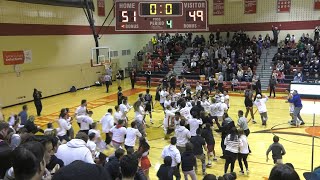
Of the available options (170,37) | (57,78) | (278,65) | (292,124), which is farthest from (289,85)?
(57,78)

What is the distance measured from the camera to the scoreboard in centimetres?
1819

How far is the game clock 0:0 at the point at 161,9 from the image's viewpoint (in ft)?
60.2

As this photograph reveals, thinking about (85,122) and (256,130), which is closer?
(85,122)

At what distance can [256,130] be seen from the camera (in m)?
15.2

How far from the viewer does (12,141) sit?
7203 millimetres

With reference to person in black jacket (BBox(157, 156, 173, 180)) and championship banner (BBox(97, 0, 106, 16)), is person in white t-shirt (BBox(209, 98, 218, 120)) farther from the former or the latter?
championship banner (BBox(97, 0, 106, 16))

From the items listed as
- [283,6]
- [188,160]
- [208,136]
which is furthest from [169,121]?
[283,6]

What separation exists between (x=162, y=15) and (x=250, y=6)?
1534cm

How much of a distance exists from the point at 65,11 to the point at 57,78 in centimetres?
531

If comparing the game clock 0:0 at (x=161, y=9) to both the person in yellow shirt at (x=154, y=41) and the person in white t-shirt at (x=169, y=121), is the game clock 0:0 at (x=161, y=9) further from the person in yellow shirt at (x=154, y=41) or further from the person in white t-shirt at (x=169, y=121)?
the person in yellow shirt at (x=154, y=41)

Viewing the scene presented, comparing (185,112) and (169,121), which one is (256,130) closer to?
(185,112)

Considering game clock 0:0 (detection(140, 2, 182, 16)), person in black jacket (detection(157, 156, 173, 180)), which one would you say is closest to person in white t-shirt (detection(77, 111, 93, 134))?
person in black jacket (detection(157, 156, 173, 180))

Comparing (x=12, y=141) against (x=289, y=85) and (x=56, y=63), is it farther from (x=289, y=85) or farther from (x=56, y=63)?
(x=289, y=85)

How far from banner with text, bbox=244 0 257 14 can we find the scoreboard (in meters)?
14.5
